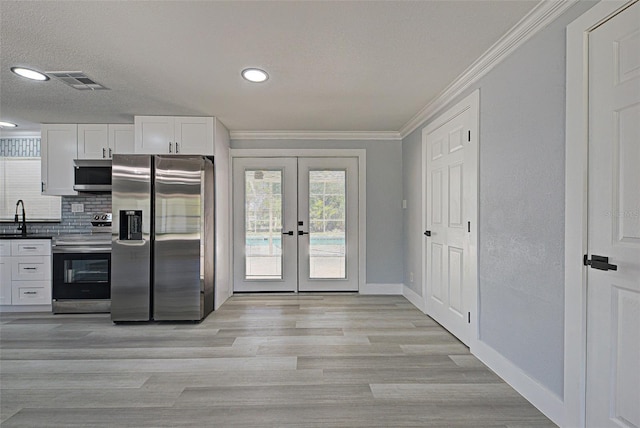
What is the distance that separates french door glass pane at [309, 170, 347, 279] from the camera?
4699 millimetres

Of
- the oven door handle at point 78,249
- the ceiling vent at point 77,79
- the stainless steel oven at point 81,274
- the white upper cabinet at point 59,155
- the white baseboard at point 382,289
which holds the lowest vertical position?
the white baseboard at point 382,289

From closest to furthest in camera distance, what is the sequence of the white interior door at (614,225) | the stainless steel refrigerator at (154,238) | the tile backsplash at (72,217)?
1. the white interior door at (614,225)
2. the stainless steel refrigerator at (154,238)
3. the tile backsplash at (72,217)

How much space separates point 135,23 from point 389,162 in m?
3.49

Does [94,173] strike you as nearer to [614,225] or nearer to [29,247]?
[29,247]

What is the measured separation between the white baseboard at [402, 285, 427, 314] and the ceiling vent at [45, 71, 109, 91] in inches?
155

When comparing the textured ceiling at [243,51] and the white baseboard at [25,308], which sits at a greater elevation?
the textured ceiling at [243,51]

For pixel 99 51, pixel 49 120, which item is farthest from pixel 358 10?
pixel 49 120

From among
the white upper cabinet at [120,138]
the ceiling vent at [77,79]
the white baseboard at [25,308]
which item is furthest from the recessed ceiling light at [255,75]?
the white baseboard at [25,308]

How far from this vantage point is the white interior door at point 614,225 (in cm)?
138

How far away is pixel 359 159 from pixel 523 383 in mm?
3277

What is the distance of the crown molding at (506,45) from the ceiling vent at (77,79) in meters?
3.11

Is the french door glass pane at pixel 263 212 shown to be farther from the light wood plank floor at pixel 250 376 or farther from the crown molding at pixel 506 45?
the crown molding at pixel 506 45

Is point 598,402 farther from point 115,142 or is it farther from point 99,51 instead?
point 115,142

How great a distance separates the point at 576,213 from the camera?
1.62 metres
